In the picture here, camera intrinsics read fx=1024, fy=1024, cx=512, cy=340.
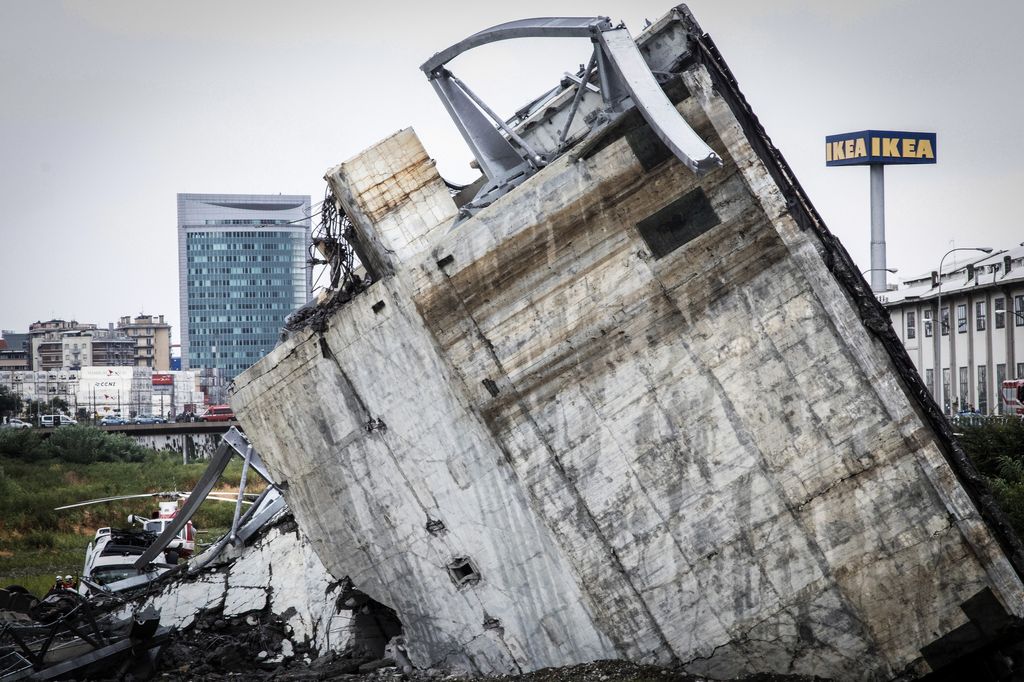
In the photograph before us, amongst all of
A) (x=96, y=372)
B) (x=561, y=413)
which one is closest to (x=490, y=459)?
(x=561, y=413)

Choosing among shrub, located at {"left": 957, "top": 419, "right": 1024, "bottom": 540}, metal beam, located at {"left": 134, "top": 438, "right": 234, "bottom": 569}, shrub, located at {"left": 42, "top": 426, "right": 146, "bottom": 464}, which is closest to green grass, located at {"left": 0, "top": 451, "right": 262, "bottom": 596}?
shrub, located at {"left": 42, "top": 426, "right": 146, "bottom": 464}

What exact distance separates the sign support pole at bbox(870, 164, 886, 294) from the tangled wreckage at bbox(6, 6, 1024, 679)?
5913 centimetres

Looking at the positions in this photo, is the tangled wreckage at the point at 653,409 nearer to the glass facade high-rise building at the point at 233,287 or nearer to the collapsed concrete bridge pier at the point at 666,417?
the collapsed concrete bridge pier at the point at 666,417

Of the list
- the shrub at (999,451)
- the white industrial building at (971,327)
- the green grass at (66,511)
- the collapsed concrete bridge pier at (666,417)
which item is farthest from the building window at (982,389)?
the collapsed concrete bridge pier at (666,417)

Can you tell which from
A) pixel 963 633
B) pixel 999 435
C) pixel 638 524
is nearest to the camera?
pixel 963 633

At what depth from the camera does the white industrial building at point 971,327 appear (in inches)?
1594

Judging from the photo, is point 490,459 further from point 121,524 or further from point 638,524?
point 121,524

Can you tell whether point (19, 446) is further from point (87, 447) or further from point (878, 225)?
point (878, 225)

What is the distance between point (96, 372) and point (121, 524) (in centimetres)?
10724

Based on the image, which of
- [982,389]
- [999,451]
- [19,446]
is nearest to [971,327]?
[982,389]

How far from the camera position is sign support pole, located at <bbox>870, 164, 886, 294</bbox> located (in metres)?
67.6

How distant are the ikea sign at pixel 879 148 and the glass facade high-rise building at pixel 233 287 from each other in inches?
3469

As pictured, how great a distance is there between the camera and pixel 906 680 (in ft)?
35.1

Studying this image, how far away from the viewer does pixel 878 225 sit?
72750 mm
